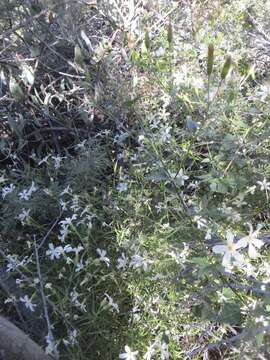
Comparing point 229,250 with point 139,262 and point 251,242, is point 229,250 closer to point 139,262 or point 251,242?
point 251,242

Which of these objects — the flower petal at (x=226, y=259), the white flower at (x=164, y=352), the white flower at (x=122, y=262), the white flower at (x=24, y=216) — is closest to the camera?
the flower petal at (x=226, y=259)

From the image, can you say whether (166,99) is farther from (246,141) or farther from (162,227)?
(162,227)

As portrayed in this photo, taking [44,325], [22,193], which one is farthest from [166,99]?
[44,325]

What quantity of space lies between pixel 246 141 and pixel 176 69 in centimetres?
75

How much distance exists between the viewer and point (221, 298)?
4.29 feet

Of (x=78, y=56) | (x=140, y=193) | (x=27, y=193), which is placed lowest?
(x=140, y=193)

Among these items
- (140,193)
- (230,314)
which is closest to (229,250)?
(230,314)

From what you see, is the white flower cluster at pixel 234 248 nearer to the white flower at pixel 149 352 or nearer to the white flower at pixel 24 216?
the white flower at pixel 149 352

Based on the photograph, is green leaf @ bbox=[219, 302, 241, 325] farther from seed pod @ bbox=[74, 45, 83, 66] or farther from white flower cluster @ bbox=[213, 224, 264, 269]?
seed pod @ bbox=[74, 45, 83, 66]

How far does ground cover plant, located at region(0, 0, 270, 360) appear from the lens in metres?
1.41

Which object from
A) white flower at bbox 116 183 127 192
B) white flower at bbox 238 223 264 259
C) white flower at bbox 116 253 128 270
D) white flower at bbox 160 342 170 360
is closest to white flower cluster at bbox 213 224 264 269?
white flower at bbox 238 223 264 259

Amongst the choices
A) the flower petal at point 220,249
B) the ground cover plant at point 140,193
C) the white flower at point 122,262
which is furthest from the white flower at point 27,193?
the flower petal at point 220,249

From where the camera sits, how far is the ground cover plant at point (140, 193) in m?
1.41

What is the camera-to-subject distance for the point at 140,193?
182 centimetres
